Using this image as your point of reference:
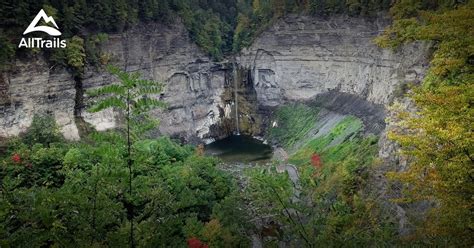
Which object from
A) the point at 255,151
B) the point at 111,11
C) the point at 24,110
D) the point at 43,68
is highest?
the point at 111,11

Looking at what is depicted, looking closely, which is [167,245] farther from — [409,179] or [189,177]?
[189,177]

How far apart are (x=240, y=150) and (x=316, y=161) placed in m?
16.9

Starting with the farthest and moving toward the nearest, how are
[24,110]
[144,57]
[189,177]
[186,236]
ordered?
[144,57] < [24,110] < [189,177] < [186,236]

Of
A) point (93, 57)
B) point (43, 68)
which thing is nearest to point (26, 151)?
point (43, 68)

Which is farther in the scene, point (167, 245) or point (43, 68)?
point (43, 68)

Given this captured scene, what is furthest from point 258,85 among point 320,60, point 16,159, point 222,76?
point 16,159

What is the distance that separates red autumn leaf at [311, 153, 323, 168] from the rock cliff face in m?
7.96

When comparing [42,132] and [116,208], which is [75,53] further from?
[116,208]

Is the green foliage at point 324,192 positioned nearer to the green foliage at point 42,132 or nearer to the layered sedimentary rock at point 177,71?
the layered sedimentary rock at point 177,71

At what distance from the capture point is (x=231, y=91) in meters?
62.1

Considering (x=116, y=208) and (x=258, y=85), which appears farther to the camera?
(x=258, y=85)

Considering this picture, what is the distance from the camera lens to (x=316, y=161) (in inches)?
1458

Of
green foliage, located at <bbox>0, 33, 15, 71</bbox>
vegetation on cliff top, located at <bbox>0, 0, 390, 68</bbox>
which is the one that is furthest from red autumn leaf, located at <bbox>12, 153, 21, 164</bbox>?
vegetation on cliff top, located at <bbox>0, 0, 390, 68</bbox>

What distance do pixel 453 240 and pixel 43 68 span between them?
35269 mm
